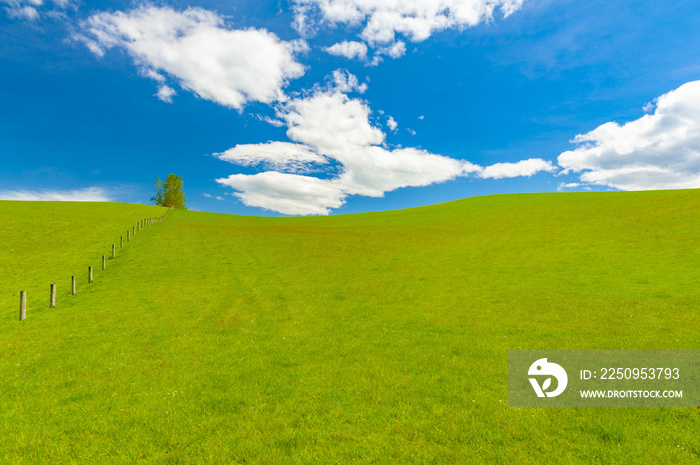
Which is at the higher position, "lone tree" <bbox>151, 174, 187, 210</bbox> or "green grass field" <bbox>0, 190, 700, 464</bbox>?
"lone tree" <bbox>151, 174, 187, 210</bbox>

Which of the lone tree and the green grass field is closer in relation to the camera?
the green grass field

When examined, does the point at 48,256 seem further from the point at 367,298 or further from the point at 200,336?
the point at 367,298

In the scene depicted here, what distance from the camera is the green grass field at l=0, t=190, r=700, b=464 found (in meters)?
7.57

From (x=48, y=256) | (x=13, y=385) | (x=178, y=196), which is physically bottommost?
(x=13, y=385)

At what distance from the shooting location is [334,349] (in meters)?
13.6

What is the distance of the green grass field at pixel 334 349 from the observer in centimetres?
757

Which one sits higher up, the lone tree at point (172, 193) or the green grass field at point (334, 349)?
the lone tree at point (172, 193)

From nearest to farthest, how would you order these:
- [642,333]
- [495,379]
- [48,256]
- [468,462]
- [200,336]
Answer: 1. [468,462]
2. [495,379]
3. [642,333]
4. [200,336]
5. [48,256]

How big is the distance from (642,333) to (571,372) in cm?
617

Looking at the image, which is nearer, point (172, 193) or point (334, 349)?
point (334, 349)

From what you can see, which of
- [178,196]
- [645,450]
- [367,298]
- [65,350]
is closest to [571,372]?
[645,450]

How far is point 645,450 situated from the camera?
7.00m

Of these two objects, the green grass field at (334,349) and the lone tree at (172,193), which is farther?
the lone tree at (172,193)

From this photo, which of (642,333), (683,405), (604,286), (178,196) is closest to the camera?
(683,405)
